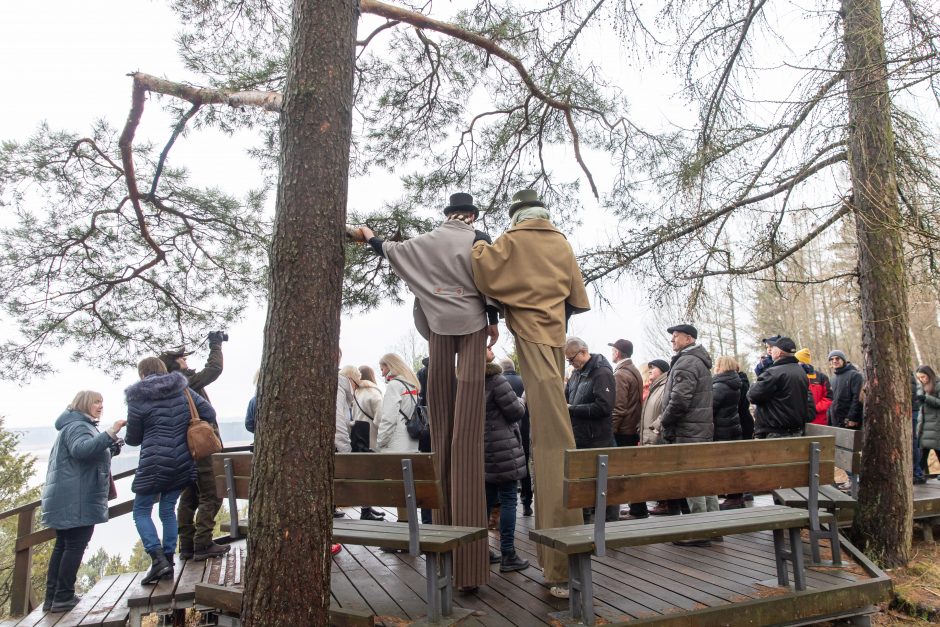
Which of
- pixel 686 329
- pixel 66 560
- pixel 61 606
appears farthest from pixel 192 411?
pixel 686 329

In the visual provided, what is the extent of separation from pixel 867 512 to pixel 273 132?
5.83m

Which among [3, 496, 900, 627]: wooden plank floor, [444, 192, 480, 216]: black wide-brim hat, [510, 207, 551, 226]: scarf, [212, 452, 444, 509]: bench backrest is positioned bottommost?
[3, 496, 900, 627]: wooden plank floor

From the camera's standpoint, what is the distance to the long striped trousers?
315cm

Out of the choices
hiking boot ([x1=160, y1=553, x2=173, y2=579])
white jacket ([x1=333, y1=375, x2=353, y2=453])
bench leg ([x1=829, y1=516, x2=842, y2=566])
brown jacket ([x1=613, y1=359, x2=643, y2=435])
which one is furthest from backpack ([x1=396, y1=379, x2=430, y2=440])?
bench leg ([x1=829, y1=516, x2=842, y2=566])

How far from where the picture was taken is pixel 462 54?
223 inches

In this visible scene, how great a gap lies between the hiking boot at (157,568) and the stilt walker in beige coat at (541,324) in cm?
249

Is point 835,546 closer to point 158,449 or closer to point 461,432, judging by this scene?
point 461,432

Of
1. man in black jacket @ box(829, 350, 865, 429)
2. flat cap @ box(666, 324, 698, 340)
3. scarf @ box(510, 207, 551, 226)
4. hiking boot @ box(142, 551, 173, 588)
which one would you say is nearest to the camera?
scarf @ box(510, 207, 551, 226)

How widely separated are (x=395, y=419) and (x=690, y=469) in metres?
2.45

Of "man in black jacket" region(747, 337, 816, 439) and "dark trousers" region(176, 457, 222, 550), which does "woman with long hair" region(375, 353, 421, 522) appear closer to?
"dark trousers" region(176, 457, 222, 550)

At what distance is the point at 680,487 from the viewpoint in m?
2.99

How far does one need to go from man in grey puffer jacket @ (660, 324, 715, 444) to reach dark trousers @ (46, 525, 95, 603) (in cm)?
404

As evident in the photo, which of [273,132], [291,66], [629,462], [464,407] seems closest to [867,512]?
[629,462]

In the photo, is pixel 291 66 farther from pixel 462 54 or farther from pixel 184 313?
pixel 184 313
